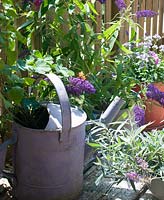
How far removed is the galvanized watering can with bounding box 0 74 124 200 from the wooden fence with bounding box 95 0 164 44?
43.6 inches

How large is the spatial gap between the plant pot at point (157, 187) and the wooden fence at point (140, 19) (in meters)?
1.23

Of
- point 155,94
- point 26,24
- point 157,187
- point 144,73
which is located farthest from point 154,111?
point 26,24

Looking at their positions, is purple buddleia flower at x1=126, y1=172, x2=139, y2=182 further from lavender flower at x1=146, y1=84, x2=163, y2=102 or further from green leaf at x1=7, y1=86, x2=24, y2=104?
lavender flower at x1=146, y1=84, x2=163, y2=102

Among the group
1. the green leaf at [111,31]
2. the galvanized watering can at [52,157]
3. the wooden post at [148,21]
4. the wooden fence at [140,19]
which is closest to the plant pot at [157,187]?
the galvanized watering can at [52,157]

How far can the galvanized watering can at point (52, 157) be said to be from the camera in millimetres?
1968

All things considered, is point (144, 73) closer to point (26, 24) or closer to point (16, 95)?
point (26, 24)

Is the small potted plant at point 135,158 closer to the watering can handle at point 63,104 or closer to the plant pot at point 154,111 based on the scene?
the watering can handle at point 63,104

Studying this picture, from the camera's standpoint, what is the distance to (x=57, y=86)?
1910mm

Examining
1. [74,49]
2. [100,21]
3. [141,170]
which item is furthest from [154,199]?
[100,21]

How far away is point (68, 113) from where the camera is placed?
1.89 meters

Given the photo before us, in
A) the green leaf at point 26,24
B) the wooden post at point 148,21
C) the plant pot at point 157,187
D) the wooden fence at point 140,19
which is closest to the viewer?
the plant pot at point 157,187

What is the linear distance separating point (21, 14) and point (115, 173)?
89 cm

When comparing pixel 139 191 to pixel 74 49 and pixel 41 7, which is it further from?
pixel 41 7

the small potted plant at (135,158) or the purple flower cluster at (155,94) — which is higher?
the purple flower cluster at (155,94)
